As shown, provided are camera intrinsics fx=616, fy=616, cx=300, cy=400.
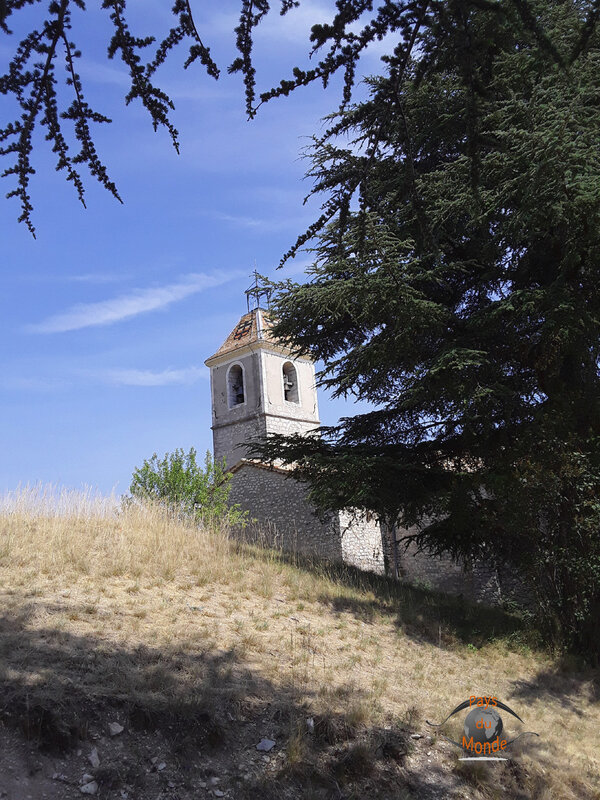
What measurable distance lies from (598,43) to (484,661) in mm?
10126

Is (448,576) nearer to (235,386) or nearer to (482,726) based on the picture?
(482,726)

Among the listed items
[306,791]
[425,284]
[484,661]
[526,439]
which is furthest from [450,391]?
[306,791]

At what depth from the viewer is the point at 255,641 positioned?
7.22 meters

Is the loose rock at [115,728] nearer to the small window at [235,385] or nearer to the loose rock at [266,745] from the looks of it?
the loose rock at [266,745]

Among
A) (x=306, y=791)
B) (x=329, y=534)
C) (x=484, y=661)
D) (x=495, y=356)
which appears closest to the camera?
(x=306, y=791)

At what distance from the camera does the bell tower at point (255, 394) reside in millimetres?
29984

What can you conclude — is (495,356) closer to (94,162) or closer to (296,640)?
(296,640)

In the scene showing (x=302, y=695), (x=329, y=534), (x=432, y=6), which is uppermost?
(x=432, y=6)

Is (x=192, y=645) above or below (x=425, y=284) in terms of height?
below

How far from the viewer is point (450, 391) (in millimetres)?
9414

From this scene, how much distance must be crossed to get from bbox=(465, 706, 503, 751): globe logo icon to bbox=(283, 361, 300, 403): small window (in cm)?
2588

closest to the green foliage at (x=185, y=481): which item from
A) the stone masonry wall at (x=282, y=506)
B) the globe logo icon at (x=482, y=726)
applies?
the stone masonry wall at (x=282, y=506)

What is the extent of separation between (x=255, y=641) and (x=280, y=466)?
13.2 m

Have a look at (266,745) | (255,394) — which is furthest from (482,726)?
(255,394)
